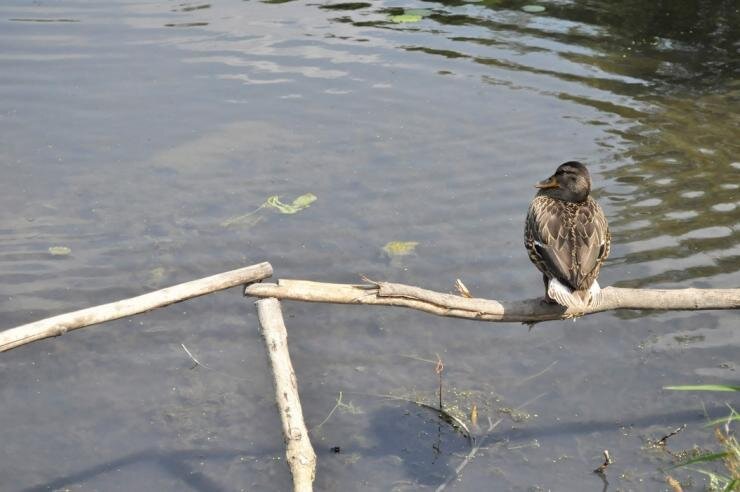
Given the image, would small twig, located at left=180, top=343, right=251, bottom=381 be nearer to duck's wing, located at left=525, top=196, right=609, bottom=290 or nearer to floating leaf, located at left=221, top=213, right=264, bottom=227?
floating leaf, located at left=221, top=213, right=264, bottom=227

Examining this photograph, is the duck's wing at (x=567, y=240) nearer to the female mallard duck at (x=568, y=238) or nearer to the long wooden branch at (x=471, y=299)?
the female mallard duck at (x=568, y=238)

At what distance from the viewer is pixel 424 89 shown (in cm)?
1149

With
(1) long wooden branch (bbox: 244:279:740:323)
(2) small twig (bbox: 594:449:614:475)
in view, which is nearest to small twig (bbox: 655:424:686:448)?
(2) small twig (bbox: 594:449:614:475)

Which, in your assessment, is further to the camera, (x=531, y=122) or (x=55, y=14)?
(x=55, y=14)

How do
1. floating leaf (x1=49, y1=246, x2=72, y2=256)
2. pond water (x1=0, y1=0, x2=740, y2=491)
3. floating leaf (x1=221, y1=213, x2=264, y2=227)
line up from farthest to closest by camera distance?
1. floating leaf (x1=221, y1=213, x2=264, y2=227)
2. floating leaf (x1=49, y1=246, x2=72, y2=256)
3. pond water (x1=0, y1=0, x2=740, y2=491)

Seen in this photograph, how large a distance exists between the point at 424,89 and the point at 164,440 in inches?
245

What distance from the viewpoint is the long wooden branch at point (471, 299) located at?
4.66 m

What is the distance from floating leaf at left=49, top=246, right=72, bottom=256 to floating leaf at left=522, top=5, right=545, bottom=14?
314 inches

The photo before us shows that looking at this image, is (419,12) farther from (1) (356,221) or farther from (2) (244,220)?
(2) (244,220)

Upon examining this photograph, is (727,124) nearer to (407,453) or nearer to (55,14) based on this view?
(407,453)

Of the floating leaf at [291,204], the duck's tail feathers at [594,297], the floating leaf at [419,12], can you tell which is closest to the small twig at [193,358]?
the floating leaf at [291,204]

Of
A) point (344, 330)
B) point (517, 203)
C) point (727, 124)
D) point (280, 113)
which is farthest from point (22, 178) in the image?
point (727, 124)

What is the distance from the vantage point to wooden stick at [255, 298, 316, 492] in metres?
4.20

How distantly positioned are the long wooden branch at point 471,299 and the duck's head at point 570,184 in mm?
1279
